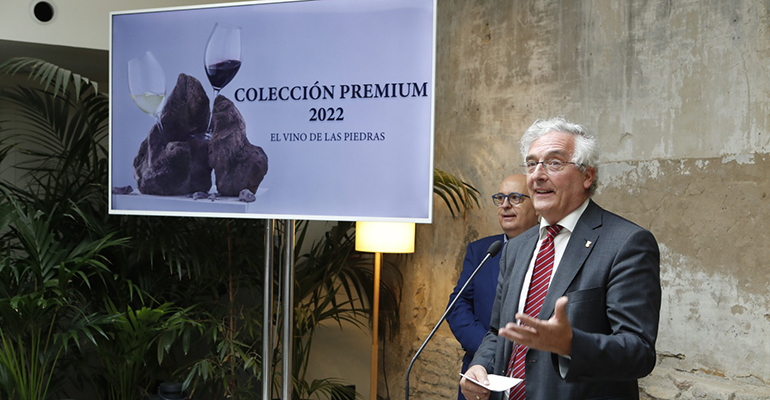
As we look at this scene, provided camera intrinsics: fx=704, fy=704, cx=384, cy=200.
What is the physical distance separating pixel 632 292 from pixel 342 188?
4.28 feet

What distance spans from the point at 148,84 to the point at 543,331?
220 cm

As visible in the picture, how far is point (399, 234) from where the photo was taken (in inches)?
183

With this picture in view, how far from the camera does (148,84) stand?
3.13 metres

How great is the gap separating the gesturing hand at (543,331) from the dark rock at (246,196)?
60.9 inches

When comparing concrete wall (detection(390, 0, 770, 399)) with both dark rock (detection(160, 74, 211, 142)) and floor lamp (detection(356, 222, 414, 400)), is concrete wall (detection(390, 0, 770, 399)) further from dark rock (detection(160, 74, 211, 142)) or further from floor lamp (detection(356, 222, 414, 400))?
dark rock (detection(160, 74, 211, 142))

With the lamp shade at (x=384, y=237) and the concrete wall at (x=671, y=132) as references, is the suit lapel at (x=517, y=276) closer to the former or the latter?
the concrete wall at (x=671, y=132)

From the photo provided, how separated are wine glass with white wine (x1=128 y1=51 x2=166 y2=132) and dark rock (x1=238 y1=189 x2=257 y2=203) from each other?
49cm

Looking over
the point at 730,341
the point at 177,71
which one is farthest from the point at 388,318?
the point at 177,71

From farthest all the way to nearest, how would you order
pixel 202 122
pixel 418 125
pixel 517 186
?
1. pixel 517 186
2. pixel 202 122
3. pixel 418 125

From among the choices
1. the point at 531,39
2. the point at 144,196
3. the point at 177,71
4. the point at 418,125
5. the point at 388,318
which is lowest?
the point at 388,318

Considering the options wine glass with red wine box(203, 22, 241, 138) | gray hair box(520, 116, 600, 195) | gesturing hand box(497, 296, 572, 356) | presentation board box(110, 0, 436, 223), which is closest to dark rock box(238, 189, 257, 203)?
presentation board box(110, 0, 436, 223)

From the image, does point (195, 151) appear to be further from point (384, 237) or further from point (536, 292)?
point (384, 237)

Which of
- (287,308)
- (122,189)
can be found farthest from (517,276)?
(122,189)

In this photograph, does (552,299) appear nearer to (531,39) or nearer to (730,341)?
(730,341)
